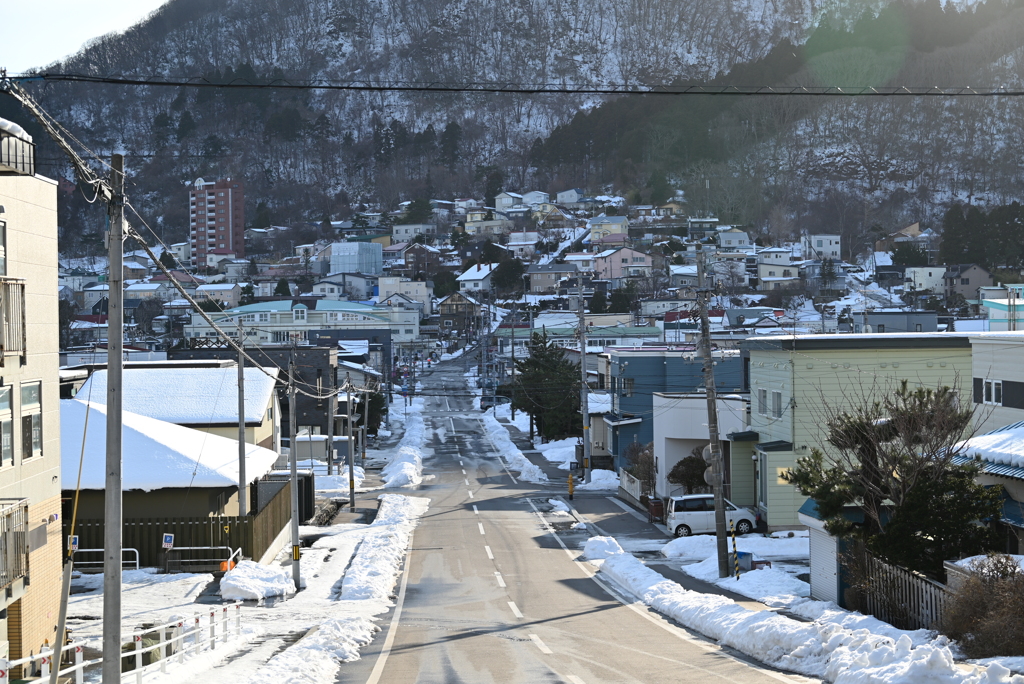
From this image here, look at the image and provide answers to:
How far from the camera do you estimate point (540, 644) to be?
13.5m

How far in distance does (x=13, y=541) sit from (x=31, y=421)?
6.58 ft

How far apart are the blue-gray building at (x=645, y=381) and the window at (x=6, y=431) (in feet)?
99.6

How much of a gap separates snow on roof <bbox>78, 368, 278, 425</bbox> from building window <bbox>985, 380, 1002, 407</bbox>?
19223 mm

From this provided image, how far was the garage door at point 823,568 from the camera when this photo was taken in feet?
54.1

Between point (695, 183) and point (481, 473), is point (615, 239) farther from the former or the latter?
point (481, 473)

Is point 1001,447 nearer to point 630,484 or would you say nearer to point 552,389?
point 630,484

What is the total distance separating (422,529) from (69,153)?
2382 centimetres

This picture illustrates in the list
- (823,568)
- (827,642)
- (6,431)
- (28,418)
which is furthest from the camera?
(823,568)

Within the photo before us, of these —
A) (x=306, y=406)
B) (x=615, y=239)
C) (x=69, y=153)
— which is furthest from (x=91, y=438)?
A: (x=615, y=239)

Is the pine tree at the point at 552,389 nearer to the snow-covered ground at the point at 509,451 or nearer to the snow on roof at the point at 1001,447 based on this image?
the snow-covered ground at the point at 509,451

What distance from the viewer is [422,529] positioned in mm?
29688

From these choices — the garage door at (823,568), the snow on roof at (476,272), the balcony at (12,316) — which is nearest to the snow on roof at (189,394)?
the balcony at (12,316)

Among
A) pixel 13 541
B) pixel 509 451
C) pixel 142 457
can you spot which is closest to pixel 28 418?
pixel 13 541

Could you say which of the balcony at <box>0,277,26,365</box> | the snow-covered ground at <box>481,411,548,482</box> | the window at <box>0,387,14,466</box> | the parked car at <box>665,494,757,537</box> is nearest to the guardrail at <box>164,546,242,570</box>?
the window at <box>0,387,14,466</box>
